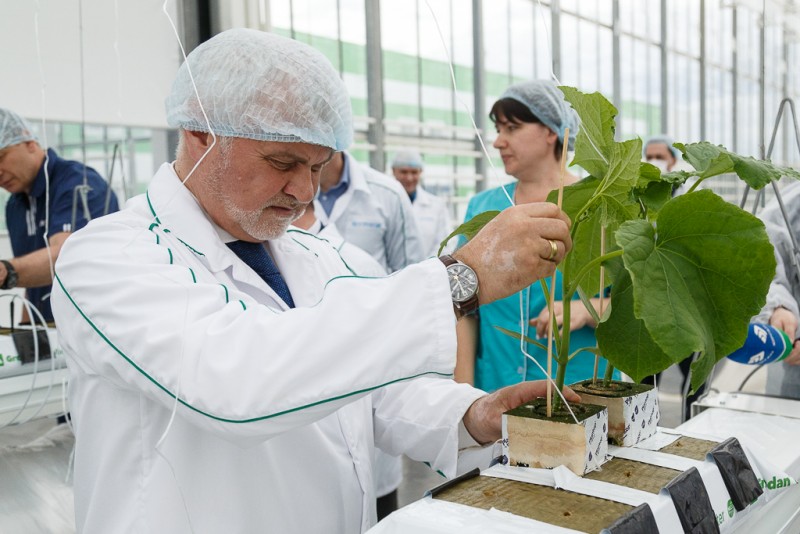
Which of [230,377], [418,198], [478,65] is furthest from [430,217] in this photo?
[230,377]

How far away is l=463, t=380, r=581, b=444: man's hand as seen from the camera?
102 cm

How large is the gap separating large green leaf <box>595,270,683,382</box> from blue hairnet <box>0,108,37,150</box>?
80.8 inches

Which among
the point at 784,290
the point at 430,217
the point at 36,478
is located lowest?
the point at 36,478

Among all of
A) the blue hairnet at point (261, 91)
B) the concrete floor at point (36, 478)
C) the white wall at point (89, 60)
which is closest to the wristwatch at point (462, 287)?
the blue hairnet at point (261, 91)

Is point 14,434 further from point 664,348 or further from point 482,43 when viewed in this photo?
point 482,43

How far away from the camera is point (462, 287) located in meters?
0.82

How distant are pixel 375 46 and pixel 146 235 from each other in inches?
194

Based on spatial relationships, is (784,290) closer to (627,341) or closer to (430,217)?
(627,341)

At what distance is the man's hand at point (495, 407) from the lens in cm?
102

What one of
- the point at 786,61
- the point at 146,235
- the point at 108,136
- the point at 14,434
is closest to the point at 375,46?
the point at 108,136

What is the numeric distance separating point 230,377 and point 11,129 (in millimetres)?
1911

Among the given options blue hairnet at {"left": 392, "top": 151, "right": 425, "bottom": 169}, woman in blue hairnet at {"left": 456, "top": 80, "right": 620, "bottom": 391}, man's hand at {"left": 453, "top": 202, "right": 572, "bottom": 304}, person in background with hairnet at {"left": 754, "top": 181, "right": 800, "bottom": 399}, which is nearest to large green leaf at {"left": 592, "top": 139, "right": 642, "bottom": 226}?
man's hand at {"left": 453, "top": 202, "right": 572, "bottom": 304}

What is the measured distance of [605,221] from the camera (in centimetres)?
94

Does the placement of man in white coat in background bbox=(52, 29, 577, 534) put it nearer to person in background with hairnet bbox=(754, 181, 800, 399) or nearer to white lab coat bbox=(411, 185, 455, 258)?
person in background with hairnet bbox=(754, 181, 800, 399)
